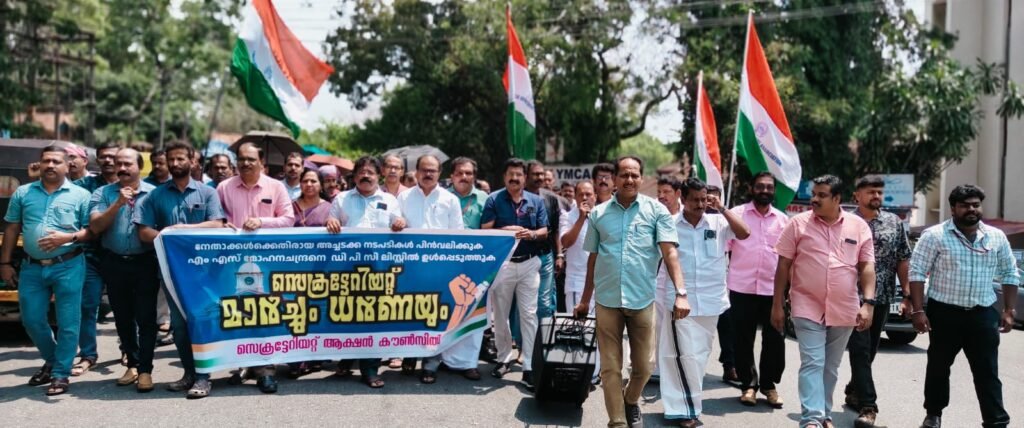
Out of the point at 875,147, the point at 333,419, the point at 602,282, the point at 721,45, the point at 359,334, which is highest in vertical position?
the point at 721,45

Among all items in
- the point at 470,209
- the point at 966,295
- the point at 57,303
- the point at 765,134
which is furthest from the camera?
the point at 765,134

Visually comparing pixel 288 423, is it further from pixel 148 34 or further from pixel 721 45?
pixel 148 34

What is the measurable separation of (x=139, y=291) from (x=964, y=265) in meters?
5.94

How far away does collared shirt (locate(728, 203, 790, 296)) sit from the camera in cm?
629

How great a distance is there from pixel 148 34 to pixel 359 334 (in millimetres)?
34932

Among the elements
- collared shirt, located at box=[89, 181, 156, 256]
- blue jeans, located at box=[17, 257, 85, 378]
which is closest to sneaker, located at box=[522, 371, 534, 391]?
collared shirt, located at box=[89, 181, 156, 256]

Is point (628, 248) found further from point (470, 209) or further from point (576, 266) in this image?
point (470, 209)

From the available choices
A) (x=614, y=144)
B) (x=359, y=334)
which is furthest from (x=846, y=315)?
(x=614, y=144)

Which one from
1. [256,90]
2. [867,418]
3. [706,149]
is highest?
[256,90]

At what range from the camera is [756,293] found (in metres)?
6.31

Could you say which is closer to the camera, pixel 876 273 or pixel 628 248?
pixel 628 248

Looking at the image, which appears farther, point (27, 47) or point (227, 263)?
point (27, 47)

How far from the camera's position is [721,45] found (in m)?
21.2

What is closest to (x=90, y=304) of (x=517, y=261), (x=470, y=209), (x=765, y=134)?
(x=470, y=209)
